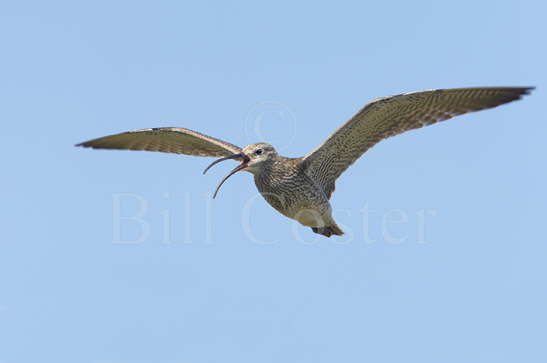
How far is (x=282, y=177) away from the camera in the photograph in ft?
53.0

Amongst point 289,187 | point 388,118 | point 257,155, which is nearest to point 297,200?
point 289,187

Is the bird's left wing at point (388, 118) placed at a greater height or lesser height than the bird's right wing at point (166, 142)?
lesser

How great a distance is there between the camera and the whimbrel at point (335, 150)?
15.4m

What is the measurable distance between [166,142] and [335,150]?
452cm

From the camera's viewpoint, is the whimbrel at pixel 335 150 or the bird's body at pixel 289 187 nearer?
the whimbrel at pixel 335 150

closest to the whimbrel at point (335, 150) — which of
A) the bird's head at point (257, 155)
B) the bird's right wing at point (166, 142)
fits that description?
the bird's head at point (257, 155)

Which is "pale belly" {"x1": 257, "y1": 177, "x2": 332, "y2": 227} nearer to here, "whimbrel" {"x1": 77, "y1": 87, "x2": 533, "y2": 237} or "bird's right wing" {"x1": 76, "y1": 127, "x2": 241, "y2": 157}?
"whimbrel" {"x1": 77, "y1": 87, "x2": 533, "y2": 237}

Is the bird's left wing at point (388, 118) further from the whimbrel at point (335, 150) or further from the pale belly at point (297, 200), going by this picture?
the pale belly at point (297, 200)

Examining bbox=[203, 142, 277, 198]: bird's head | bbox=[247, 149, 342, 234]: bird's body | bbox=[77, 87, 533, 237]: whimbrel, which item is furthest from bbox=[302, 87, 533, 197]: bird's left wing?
bbox=[203, 142, 277, 198]: bird's head

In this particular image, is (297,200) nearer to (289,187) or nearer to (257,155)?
A: (289,187)

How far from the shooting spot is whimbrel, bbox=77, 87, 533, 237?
50.6 feet

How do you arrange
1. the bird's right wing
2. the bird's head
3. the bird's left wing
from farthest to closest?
the bird's right wing < the bird's head < the bird's left wing

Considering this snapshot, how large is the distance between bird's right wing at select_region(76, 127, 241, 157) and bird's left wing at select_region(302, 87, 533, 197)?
7.67 feet

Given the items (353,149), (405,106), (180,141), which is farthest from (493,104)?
(180,141)
